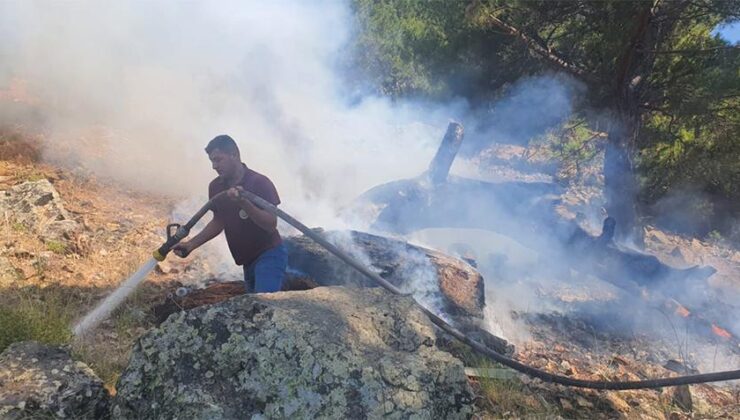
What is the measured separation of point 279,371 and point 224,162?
1.87 meters

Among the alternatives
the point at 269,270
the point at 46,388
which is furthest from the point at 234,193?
the point at 46,388

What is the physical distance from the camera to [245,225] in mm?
3377

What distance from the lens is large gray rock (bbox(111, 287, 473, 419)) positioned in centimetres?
169

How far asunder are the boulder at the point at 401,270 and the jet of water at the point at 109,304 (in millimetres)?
1558

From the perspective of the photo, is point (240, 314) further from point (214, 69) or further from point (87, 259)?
point (214, 69)

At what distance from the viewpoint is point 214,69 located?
37.6ft

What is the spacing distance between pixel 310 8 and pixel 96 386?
40.7ft

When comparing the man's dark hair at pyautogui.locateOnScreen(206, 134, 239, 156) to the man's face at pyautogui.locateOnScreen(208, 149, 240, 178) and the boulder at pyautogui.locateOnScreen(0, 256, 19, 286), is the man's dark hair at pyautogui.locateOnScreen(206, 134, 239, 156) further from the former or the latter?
the boulder at pyautogui.locateOnScreen(0, 256, 19, 286)

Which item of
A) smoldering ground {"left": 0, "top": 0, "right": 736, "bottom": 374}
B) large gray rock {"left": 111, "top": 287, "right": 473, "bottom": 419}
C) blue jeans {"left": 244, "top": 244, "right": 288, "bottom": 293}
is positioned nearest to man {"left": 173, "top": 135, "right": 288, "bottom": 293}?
blue jeans {"left": 244, "top": 244, "right": 288, "bottom": 293}

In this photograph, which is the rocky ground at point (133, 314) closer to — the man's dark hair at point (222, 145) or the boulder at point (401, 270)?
the boulder at point (401, 270)

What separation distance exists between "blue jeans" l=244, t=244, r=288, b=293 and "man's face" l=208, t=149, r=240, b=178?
0.62 m

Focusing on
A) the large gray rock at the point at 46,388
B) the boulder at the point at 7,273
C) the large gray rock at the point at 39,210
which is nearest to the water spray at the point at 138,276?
the boulder at the point at 7,273

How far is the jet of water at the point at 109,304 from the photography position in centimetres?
337

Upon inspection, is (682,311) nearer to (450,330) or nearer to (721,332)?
(721,332)
